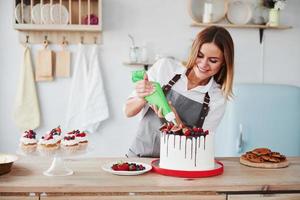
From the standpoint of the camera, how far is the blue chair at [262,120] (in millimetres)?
3459

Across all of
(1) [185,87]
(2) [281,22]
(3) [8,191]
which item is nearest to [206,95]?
(1) [185,87]

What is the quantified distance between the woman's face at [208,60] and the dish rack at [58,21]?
4.25ft

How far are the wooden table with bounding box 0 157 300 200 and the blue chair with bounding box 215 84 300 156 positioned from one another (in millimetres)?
1530

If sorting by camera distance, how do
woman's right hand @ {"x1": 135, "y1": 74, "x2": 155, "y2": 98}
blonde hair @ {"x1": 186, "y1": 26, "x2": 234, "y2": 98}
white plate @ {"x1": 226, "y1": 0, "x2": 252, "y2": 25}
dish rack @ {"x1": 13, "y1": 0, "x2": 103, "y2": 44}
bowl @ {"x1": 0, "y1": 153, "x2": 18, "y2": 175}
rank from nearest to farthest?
bowl @ {"x1": 0, "y1": 153, "x2": 18, "y2": 175}, woman's right hand @ {"x1": 135, "y1": 74, "x2": 155, "y2": 98}, blonde hair @ {"x1": 186, "y1": 26, "x2": 234, "y2": 98}, dish rack @ {"x1": 13, "y1": 0, "x2": 103, "y2": 44}, white plate @ {"x1": 226, "y1": 0, "x2": 252, "y2": 25}

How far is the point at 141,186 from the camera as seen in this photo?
167 cm

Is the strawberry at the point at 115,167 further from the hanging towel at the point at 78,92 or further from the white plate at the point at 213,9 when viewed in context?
the white plate at the point at 213,9

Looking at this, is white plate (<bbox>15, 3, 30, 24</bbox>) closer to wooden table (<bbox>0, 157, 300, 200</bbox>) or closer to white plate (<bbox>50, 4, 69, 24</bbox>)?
white plate (<bbox>50, 4, 69, 24</bbox>)

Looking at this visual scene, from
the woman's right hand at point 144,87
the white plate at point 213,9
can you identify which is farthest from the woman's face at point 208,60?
the white plate at point 213,9

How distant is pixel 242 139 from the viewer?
3.45 meters

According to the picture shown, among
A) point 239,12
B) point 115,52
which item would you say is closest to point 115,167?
point 115,52

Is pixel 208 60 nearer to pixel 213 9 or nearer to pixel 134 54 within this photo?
pixel 134 54

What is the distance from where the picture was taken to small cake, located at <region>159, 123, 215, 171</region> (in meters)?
1.82

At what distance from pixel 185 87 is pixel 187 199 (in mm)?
795

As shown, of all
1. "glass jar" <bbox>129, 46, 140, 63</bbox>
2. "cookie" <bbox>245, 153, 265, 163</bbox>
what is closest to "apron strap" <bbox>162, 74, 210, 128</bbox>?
"cookie" <bbox>245, 153, 265, 163</bbox>
